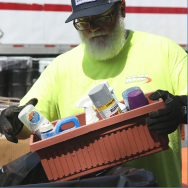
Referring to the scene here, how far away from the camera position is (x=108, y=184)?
1.19 meters

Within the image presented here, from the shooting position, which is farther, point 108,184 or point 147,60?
point 147,60

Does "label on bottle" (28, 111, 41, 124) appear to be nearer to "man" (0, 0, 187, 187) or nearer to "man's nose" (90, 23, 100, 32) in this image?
"man" (0, 0, 187, 187)

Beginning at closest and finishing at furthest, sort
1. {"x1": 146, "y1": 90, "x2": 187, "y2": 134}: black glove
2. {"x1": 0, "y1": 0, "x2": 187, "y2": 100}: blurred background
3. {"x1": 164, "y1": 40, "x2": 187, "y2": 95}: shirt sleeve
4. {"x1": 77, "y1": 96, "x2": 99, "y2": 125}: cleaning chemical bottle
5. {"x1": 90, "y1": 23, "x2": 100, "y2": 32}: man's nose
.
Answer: {"x1": 146, "y1": 90, "x2": 187, "y2": 134}: black glove → {"x1": 77, "y1": 96, "x2": 99, "y2": 125}: cleaning chemical bottle → {"x1": 164, "y1": 40, "x2": 187, "y2": 95}: shirt sleeve → {"x1": 90, "y1": 23, "x2": 100, "y2": 32}: man's nose → {"x1": 0, "y1": 0, "x2": 187, "y2": 100}: blurred background

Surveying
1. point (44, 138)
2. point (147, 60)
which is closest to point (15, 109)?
point (44, 138)

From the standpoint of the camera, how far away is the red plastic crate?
1393 millimetres

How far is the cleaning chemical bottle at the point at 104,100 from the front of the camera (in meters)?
1.39

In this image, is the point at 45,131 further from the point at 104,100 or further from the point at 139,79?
the point at 139,79

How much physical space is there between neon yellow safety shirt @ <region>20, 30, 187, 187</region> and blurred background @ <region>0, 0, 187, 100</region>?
12.9 feet

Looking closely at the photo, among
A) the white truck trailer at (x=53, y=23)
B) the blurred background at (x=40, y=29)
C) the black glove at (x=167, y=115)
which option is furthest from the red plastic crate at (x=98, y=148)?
the white truck trailer at (x=53, y=23)

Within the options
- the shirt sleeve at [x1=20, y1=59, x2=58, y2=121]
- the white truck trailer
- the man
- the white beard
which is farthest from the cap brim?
the white truck trailer

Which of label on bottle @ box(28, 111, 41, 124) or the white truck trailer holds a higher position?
the white truck trailer

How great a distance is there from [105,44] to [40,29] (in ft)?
13.8

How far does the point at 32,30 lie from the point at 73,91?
4.32m

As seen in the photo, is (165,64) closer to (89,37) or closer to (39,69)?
(89,37)
